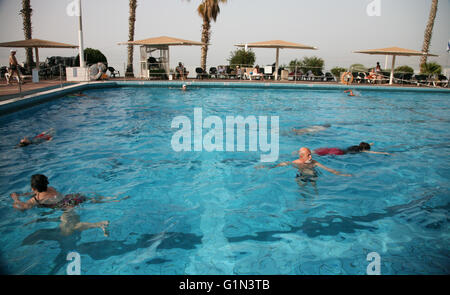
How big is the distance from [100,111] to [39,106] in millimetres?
1716

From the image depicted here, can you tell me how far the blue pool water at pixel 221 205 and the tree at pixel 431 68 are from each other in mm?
12488

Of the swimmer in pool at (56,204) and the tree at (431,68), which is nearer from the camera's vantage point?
the swimmer in pool at (56,204)

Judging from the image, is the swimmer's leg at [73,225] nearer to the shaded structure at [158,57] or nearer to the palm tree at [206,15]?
the shaded structure at [158,57]

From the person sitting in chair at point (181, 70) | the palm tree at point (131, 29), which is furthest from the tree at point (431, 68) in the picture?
the palm tree at point (131, 29)

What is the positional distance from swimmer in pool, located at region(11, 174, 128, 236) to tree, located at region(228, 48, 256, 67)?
63.6 ft

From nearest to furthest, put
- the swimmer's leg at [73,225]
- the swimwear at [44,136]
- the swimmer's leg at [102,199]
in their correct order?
the swimmer's leg at [73,225], the swimmer's leg at [102,199], the swimwear at [44,136]

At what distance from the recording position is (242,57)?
22234 millimetres

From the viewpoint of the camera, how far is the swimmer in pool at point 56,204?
137 inches

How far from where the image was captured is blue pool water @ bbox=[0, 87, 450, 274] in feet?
9.87

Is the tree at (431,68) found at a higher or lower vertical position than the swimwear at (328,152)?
higher

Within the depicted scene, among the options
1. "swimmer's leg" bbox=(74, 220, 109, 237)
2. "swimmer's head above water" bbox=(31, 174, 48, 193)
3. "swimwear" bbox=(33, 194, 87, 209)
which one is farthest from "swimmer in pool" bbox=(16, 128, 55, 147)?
"swimmer's leg" bbox=(74, 220, 109, 237)

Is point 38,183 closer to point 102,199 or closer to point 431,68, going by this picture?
point 102,199

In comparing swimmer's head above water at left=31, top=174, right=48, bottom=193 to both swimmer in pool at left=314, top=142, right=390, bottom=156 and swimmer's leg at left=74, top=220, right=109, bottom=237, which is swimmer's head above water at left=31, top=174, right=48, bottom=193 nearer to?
swimmer's leg at left=74, top=220, right=109, bottom=237

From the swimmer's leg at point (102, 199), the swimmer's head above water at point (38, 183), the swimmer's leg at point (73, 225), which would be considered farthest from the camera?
the swimmer's leg at point (102, 199)
